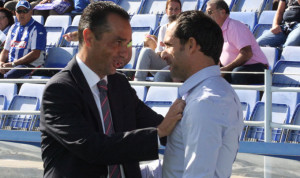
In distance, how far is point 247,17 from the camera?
24.8 feet

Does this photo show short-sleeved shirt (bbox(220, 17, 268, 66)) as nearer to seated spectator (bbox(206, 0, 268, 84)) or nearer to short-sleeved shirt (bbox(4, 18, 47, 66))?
seated spectator (bbox(206, 0, 268, 84))

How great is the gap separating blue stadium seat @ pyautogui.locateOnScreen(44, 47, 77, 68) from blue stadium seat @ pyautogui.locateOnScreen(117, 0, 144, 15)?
1644mm

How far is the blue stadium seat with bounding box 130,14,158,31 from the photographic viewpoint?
8.31 metres

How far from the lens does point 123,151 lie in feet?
7.30

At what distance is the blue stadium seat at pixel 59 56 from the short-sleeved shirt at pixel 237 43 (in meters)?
2.42

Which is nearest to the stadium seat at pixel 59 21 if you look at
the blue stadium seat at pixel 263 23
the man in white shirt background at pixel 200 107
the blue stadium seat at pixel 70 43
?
the blue stadium seat at pixel 70 43

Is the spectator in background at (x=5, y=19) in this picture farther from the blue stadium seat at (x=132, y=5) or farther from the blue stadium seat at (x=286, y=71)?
the blue stadium seat at (x=286, y=71)

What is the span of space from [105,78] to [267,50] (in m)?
4.40

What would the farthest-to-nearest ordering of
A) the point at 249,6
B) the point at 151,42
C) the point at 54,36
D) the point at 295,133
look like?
the point at 54,36 < the point at 249,6 < the point at 151,42 < the point at 295,133

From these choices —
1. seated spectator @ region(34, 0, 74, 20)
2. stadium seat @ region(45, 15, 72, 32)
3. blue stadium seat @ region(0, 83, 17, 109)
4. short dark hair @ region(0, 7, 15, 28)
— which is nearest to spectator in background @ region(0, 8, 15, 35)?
short dark hair @ region(0, 7, 15, 28)

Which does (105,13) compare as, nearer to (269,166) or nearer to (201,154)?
(201,154)

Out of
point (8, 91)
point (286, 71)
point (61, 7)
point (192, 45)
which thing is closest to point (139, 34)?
point (8, 91)

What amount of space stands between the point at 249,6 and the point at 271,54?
5.77 feet

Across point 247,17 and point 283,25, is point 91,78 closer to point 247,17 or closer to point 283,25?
point 283,25
